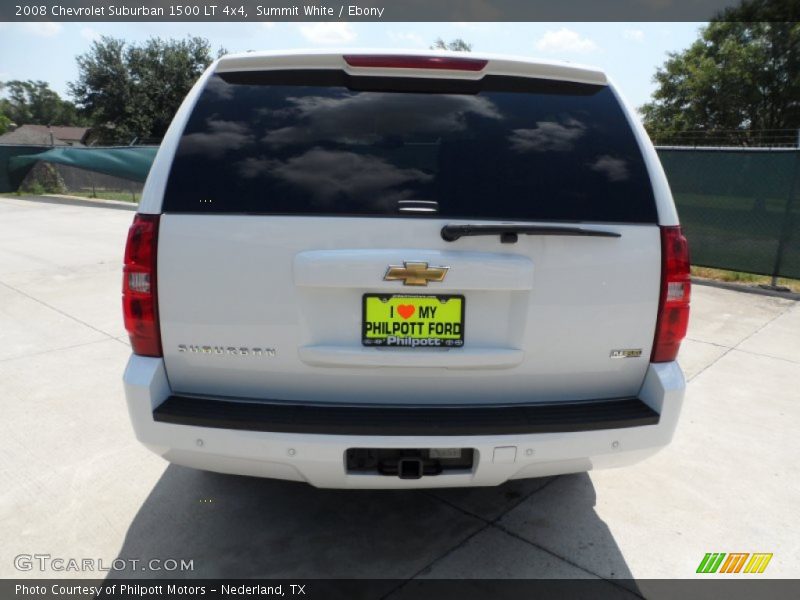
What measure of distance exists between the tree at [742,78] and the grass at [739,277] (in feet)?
78.6

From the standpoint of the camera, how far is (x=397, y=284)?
6.87 ft

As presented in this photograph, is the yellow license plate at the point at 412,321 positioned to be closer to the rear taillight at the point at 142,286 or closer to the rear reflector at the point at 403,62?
the rear taillight at the point at 142,286

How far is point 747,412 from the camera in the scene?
411 cm

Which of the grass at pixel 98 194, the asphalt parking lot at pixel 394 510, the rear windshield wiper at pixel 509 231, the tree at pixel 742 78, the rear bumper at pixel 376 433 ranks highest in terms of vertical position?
the tree at pixel 742 78

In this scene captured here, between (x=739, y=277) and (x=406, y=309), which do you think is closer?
(x=406, y=309)

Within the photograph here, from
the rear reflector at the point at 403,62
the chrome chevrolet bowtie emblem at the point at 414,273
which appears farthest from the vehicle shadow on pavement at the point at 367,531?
the rear reflector at the point at 403,62

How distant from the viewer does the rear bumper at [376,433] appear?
2.10 m

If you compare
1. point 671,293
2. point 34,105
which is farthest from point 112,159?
point 34,105

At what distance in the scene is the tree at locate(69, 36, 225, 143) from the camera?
147ft

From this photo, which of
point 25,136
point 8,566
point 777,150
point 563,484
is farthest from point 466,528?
point 25,136

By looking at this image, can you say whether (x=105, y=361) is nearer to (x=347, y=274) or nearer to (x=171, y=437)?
(x=171, y=437)

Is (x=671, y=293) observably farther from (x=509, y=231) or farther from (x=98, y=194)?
(x=98, y=194)

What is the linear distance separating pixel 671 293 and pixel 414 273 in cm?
100

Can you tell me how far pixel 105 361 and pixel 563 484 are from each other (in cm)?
371
